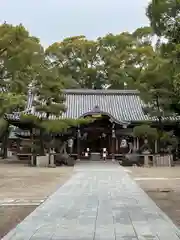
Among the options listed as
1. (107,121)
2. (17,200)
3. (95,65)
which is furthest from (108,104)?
(17,200)

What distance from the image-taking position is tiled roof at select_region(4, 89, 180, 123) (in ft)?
105

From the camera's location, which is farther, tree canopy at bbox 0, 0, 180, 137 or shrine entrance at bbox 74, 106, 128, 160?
shrine entrance at bbox 74, 106, 128, 160

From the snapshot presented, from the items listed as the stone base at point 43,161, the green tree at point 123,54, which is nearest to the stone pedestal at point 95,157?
the stone base at point 43,161

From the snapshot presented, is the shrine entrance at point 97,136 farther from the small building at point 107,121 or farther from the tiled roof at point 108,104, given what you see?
the tiled roof at point 108,104

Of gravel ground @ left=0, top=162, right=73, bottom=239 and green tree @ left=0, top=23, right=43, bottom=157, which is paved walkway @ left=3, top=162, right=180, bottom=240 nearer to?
gravel ground @ left=0, top=162, right=73, bottom=239

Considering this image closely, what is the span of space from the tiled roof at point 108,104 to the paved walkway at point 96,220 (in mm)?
21198

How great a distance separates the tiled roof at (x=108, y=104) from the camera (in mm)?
32062

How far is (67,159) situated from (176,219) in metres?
19.4

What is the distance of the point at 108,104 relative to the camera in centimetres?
3475

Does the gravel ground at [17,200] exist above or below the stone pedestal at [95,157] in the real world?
below

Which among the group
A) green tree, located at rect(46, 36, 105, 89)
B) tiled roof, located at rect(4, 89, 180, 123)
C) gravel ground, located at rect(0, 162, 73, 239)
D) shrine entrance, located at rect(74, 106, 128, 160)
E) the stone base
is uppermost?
green tree, located at rect(46, 36, 105, 89)

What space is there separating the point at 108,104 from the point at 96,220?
27962 millimetres

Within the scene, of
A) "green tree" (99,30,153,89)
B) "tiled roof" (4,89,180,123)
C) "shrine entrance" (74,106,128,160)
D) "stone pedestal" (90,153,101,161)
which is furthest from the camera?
"green tree" (99,30,153,89)

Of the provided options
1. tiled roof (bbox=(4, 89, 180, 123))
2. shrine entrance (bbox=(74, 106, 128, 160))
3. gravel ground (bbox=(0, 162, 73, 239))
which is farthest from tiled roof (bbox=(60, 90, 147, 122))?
gravel ground (bbox=(0, 162, 73, 239))
